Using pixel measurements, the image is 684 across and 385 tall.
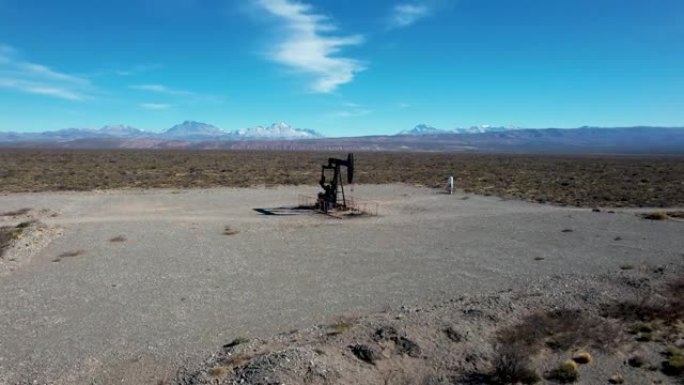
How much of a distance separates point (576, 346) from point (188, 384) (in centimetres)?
709

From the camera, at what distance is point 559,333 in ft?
33.6

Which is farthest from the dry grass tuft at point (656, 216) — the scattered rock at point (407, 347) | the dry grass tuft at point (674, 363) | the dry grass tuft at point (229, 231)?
the scattered rock at point (407, 347)

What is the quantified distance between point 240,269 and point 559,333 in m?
8.85

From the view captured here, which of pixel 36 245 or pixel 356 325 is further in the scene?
pixel 36 245

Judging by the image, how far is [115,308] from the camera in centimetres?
1170

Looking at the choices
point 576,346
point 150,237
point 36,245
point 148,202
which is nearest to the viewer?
point 576,346

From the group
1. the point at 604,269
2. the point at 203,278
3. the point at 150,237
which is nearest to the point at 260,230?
the point at 150,237

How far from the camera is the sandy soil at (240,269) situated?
32.2 ft

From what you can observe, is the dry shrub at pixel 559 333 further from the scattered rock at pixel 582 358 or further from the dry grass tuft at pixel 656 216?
the dry grass tuft at pixel 656 216

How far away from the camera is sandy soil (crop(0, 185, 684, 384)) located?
983 centimetres

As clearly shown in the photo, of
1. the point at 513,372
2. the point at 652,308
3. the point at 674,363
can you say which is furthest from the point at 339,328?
the point at 652,308

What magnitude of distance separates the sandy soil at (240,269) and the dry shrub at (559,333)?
87.1 inches

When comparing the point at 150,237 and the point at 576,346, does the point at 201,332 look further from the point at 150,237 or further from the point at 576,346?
the point at 150,237

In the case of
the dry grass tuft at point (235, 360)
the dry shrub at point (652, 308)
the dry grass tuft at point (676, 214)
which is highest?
the dry shrub at point (652, 308)
